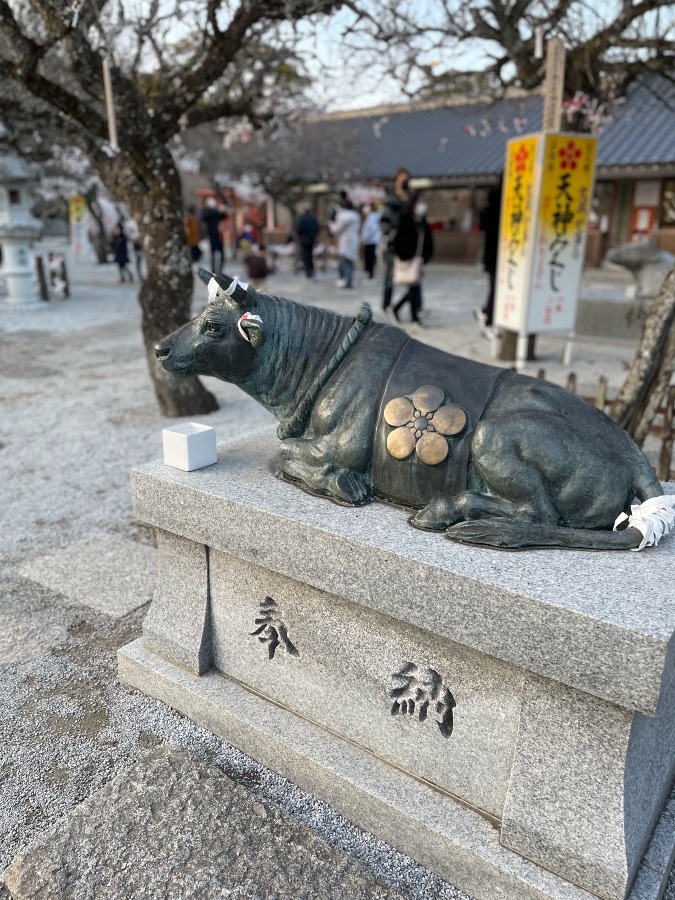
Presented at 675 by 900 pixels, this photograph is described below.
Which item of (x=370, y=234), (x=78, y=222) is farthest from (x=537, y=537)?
(x=78, y=222)

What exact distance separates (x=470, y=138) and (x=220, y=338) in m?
22.3

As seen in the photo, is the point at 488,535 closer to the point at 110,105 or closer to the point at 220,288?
the point at 220,288

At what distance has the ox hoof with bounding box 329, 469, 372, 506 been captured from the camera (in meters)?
2.38

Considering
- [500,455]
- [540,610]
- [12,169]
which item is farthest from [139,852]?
[12,169]

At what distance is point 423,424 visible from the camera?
2.30 m

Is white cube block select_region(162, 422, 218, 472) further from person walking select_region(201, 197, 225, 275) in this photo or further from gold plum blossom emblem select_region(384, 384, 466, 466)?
person walking select_region(201, 197, 225, 275)

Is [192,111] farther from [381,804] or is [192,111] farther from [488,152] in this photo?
[488,152]

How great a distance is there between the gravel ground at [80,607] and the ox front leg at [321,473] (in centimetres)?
109

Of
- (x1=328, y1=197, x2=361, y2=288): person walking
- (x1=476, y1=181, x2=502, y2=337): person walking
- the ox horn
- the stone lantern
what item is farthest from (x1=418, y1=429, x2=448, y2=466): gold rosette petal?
the stone lantern

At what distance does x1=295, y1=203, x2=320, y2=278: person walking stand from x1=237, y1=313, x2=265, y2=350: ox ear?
14.3 m

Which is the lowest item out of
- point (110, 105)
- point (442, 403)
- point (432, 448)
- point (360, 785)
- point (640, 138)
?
point (360, 785)

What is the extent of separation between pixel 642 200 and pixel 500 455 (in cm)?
2034

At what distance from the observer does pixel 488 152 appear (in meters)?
20.9

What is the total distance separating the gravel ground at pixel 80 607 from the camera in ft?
7.65
